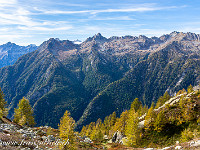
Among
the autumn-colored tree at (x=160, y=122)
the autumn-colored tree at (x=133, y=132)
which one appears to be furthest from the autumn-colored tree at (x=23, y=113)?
the autumn-colored tree at (x=160, y=122)

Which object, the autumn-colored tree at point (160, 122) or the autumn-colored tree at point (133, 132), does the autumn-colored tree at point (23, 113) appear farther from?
the autumn-colored tree at point (160, 122)

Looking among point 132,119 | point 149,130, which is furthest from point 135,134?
point 149,130

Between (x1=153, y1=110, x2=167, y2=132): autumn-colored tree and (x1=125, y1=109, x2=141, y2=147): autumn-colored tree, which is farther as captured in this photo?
(x1=153, y1=110, x2=167, y2=132): autumn-colored tree

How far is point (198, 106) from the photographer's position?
166 feet

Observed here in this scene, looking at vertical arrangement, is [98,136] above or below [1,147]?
below

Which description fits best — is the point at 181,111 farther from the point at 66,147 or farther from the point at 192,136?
the point at 66,147

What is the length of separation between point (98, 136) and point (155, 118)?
3900cm

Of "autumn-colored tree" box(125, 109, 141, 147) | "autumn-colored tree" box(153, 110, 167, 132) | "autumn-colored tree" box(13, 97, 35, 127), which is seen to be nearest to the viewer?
"autumn-colored tree" box(125, 109, 141, 147)

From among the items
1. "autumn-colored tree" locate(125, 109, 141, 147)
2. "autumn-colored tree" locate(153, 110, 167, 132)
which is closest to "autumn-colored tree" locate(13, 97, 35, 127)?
"autumn-colored tree" locate(125, 109, 141, 147)

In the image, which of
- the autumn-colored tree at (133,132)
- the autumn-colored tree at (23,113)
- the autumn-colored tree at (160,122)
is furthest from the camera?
the autumn-colored tree at (23,113)

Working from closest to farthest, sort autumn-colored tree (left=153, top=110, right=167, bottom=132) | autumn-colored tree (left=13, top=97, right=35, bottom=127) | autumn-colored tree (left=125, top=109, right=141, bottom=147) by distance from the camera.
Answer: autumn-colored tree (left=125, top=109, right=141, bottom=147)
autumn-colored tree (left=153, top=110, right=167, bottom=132)
autumn-colored tree (left=13, top=97, right=35, bottom=127)

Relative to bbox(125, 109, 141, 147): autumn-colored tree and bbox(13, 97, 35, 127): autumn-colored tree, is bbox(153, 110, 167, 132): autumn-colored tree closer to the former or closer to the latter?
bbox(125, 109, 141, 147): autumn-colored tree

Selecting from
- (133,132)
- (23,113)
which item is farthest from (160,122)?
(23,113)

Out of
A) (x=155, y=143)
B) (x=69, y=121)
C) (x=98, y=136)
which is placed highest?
(x=69, y=121)
